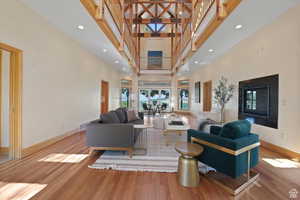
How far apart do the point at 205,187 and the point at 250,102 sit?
3329 millimetres

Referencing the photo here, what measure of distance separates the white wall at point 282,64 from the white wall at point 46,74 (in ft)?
17.7

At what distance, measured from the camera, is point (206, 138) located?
205 cm

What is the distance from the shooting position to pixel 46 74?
11.1 ft

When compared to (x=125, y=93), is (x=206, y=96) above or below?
below

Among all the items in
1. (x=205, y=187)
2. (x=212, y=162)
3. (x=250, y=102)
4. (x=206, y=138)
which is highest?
(x=250, y=102)

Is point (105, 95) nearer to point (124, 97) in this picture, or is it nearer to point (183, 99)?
point (124, 97)

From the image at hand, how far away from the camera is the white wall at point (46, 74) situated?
106 inches

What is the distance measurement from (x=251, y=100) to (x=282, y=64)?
50.9 inches

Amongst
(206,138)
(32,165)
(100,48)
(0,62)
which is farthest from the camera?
(100,48)

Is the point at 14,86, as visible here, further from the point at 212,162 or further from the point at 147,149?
the point at 212,162

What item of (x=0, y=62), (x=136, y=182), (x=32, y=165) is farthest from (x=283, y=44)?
(x=0, y=62)

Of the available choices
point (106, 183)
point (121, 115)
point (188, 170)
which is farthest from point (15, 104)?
point (188, 170)

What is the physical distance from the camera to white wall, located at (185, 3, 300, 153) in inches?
Result: 110

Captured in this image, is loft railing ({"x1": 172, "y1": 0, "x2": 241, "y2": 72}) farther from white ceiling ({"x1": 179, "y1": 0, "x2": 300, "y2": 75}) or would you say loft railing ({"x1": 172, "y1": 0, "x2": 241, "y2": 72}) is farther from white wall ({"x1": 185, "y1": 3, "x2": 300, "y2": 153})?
white wall ({"x1": 185, "y1": 3, "x2": 300, "y2": 153})
